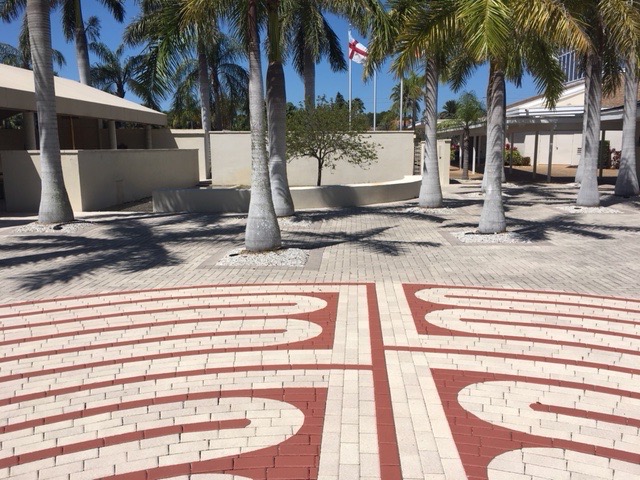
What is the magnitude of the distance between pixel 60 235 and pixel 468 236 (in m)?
9.96

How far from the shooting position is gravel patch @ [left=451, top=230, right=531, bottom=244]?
13453 millimetres

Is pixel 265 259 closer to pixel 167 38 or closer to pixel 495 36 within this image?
pixel 167 38

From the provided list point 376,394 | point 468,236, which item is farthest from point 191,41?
point 376,394

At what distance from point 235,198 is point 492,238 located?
897 centimetres

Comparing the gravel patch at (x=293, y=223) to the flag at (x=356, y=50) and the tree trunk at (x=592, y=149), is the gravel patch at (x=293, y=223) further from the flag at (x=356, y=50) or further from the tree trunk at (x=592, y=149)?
the flag at (x=356, y=50)

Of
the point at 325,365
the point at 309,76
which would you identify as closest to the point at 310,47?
the point at 309,76

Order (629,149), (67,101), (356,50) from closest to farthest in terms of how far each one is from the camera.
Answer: (629,149)
(67,101)
(356,50)

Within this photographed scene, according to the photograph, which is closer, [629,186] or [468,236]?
[468,236]

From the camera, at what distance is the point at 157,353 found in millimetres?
6645

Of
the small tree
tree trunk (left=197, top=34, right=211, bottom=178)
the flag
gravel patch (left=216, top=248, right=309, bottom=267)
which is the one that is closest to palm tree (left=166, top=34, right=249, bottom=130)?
tree trunk (left=197, top=34, right=211, bottom=178)

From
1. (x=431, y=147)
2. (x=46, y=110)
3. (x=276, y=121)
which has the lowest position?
(x=431, y=147)

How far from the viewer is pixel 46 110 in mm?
15484

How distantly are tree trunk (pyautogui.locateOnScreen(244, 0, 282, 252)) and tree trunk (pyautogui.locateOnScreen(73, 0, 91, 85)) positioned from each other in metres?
22.1

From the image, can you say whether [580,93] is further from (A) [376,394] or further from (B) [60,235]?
(A) [376,394]
